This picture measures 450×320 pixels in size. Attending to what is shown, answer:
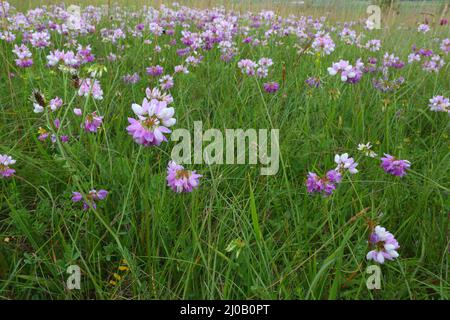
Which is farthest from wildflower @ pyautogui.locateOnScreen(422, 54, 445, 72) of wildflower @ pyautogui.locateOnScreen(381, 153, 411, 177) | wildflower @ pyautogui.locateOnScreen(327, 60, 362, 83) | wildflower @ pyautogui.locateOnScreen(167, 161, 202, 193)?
wildflower @ pyautogui.locateOnScreen(167, 161, 202, 193)

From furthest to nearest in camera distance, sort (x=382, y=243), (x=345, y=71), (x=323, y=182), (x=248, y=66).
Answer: (x=248, y=66), (x=345, y=71), (x=323, y=182), (x=382, y=243)

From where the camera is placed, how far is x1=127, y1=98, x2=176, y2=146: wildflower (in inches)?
47.8

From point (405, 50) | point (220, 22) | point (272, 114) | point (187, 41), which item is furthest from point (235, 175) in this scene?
point (405, 50)

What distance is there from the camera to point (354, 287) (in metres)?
1.32

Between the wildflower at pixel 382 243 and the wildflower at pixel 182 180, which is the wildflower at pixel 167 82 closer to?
the wildflower at pixel 182 180

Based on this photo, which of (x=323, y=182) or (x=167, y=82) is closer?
(x=323, y=182)

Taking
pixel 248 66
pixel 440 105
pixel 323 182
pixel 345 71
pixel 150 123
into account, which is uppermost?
pixel 248 66

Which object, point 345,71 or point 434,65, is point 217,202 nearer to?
point 345,71

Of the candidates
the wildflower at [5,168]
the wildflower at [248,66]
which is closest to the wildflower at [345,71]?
the wildflower at [248,66]

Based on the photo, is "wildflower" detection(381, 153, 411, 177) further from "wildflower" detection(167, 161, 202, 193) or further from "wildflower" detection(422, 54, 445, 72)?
"wildflower" detection(422, 54, 445, 72)

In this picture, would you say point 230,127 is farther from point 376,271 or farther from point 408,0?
point 408,0

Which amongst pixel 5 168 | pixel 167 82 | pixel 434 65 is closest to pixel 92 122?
pixel 5 168

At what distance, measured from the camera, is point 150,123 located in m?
1.23
